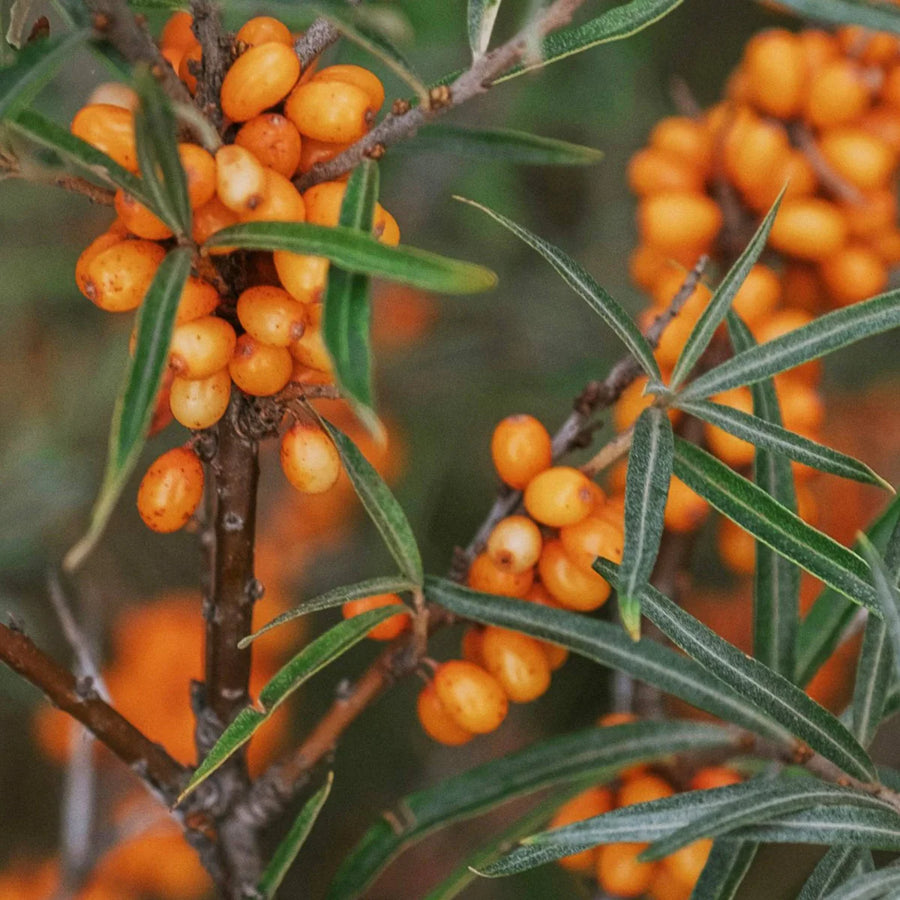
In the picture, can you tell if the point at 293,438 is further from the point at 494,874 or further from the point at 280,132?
the point at 494,874

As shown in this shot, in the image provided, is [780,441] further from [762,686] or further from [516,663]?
[516,663]

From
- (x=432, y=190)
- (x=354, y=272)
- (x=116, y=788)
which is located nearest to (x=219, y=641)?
(x=354, y=272)

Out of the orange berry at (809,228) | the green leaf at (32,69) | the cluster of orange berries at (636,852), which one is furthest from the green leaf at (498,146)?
the cluster of orange berries at (636,852)

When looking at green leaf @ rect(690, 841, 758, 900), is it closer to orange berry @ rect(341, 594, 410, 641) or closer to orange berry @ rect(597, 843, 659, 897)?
orange berry @ rect(597, 843, 659, 897)

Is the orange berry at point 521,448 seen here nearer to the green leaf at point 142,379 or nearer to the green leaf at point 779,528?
the green leaf at point 779,528

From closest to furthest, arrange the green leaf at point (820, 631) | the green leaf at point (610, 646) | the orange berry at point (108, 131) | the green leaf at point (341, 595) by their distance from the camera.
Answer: the orange berry at point (108, 131)
the green leaf at point (341, 595)
the green leaf at point (610, 646)
the green leaf at point (820, 631)

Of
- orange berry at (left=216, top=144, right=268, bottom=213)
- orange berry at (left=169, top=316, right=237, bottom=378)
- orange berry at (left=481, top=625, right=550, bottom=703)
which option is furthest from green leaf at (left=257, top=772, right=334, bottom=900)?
orange berry at (left=216, top=144, right=268, bottom=213)
